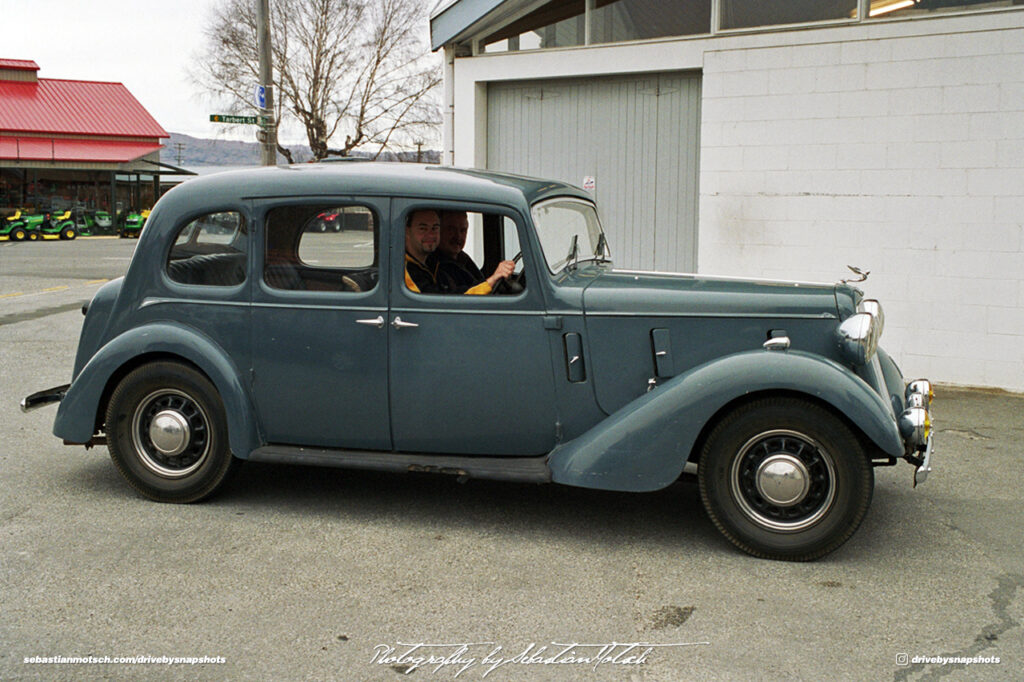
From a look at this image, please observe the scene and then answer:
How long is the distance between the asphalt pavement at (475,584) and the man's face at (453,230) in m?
1.39

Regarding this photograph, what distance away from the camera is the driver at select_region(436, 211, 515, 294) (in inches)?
185

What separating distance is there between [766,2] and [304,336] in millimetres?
6117

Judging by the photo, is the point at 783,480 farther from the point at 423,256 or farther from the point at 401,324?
the point at 423,256

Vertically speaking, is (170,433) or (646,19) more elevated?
(646,19)

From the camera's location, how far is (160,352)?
16.2 ft

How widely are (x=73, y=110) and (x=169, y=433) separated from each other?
39182 mm

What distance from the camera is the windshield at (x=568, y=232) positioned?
15.7 ft

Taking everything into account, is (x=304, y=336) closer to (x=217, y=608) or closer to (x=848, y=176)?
(x=217, y=608)

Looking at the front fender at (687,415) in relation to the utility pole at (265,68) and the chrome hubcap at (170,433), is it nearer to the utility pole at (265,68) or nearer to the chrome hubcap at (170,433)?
the chrome hubcap at (170,433)

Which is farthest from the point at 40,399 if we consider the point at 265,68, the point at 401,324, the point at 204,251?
the point at 265,68

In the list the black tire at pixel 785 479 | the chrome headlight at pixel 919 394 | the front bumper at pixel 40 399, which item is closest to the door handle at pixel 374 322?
the black tire at pixel 785 479
